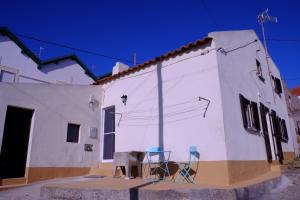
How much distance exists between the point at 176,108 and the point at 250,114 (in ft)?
9.01

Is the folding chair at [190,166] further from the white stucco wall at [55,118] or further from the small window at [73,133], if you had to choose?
the small window at [73,133]

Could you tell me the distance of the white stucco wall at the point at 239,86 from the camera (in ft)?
22.5

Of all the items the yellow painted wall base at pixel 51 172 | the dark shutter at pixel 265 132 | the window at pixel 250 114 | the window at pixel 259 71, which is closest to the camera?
the yellow painted wall base at pixel 51 172

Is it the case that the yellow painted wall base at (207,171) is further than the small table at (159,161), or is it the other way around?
the small table at (159,161)

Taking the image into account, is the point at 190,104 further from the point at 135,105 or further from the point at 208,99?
the point at 135,105

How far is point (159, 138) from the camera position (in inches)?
306

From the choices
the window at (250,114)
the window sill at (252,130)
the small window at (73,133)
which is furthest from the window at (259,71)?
the small window at (73,133)

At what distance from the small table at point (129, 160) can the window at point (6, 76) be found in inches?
334

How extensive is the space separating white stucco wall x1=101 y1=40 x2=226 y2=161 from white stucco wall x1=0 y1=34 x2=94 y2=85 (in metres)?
7.31

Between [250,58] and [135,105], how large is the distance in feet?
16.6

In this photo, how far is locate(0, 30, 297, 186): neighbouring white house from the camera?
22.5ft

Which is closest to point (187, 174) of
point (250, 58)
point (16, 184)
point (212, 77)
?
point (212, 77)

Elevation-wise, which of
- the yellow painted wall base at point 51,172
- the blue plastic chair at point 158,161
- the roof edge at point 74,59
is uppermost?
the roof edge at point 74,59

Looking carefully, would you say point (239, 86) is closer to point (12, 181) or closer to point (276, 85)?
point (276, 85)
